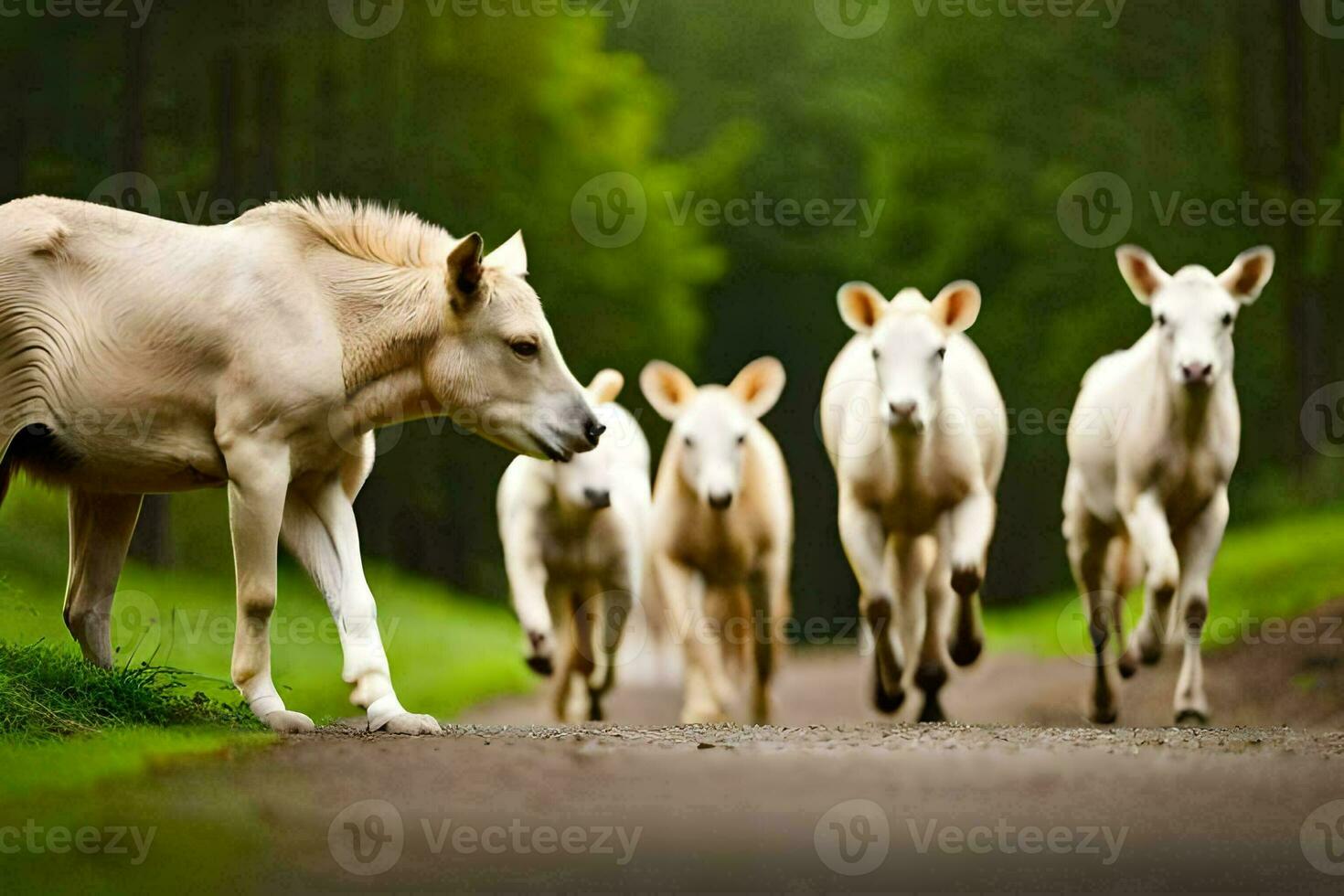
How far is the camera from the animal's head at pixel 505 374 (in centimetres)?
694

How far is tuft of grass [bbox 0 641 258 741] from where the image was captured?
20.0 feet

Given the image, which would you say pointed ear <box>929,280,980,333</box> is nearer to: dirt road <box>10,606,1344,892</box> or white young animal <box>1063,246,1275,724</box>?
white young animal <box>1063,246,1275,724</box>

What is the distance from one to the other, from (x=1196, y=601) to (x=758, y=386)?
10.8ft

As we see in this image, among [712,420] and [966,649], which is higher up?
[712,420]

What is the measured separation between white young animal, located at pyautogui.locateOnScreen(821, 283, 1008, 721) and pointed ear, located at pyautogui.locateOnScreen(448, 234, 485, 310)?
299cm

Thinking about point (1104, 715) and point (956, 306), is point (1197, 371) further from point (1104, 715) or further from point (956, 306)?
point (1104, 715)

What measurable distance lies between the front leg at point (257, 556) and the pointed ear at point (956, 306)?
14.7 ft

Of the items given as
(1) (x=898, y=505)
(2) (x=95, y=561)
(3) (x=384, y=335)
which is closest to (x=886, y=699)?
(1) (x=898, y=505)

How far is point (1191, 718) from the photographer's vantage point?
32.1 feet

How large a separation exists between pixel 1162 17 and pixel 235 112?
11192mm

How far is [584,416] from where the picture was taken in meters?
6.93

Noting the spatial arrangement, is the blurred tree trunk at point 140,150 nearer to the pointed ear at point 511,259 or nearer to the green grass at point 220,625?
the green grass at point 220,625

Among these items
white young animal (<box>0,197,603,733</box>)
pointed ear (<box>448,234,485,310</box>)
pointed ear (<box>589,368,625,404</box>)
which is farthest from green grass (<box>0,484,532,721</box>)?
pointed ear (<box>589,368,625,404</box>)

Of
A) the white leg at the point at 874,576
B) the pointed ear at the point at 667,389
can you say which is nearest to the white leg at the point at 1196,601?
the white leg at the point at 874,576
